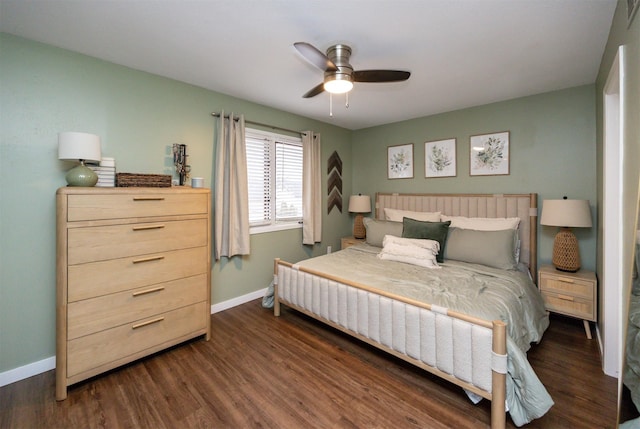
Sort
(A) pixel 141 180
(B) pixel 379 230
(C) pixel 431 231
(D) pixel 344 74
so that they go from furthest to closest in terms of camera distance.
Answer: (B) pixel 379 230 < (C) pixel 431 231 < (A) pixel 141 180 < (D) pixel 344 74

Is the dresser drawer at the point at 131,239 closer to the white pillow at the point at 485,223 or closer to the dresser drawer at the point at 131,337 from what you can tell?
the dresser drawer at the point at 131,337

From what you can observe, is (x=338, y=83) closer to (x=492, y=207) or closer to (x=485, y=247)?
(x=485, y=247)

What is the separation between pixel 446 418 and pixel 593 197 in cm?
274

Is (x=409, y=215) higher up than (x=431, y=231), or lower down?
higher up

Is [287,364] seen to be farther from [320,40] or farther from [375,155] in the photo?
[375,155]

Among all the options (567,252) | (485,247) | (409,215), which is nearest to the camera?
(567,252)

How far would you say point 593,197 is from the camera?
2857 millimetres

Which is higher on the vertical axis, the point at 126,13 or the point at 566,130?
the point at 126,13

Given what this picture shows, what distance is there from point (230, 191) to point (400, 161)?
2.58 m

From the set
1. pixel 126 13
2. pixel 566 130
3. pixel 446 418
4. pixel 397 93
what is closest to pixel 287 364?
pixel 446 418

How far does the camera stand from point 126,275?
212 cm

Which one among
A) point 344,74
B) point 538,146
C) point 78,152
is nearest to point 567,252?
point 538,146

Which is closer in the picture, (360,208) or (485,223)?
(485,223)

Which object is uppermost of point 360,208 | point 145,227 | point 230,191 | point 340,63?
point 340,63
